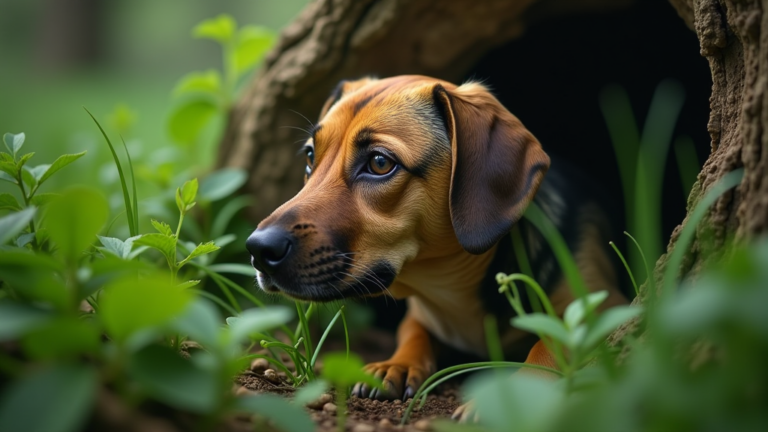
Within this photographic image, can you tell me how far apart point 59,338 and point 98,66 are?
16.8 metres

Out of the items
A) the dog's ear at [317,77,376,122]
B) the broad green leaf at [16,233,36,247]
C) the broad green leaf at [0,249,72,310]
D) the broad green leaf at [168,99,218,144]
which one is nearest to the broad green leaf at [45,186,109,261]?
the broad green leaf at [0,249,72,310]

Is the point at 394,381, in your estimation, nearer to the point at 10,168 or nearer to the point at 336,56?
the point at 10,168

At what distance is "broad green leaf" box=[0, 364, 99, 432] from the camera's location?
1368 millimetres

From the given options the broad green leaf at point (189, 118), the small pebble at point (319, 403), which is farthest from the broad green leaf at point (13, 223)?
the broad green leaf at point (189, 118)

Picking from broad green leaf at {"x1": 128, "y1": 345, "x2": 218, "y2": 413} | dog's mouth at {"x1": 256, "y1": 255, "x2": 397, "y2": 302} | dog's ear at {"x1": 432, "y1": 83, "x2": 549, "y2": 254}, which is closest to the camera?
broad green leaf at {"x1": 128, "y1": 345, "x2": 218, "y2": 413}

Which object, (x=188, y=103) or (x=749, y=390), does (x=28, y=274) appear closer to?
(x=749, y=390)

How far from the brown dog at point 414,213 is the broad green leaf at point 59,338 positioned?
3.82 ft

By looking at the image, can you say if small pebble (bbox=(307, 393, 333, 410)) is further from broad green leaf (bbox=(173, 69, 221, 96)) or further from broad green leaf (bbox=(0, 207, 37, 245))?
broad green leaf (bbox=(173, 69, 221, 96))

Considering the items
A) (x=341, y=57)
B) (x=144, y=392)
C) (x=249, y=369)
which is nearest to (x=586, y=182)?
(x=341, y=57)

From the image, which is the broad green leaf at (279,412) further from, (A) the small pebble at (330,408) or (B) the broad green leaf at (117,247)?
(B) the broad green leaf at (117,247)

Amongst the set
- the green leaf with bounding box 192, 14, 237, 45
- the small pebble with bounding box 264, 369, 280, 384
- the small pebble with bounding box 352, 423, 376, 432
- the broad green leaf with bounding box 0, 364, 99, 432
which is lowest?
the small pebble with bounding box 264, 369, 280, 384

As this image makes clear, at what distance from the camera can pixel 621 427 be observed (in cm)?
141

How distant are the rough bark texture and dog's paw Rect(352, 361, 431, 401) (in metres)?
1.50

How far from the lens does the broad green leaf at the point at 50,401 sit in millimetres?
1368
